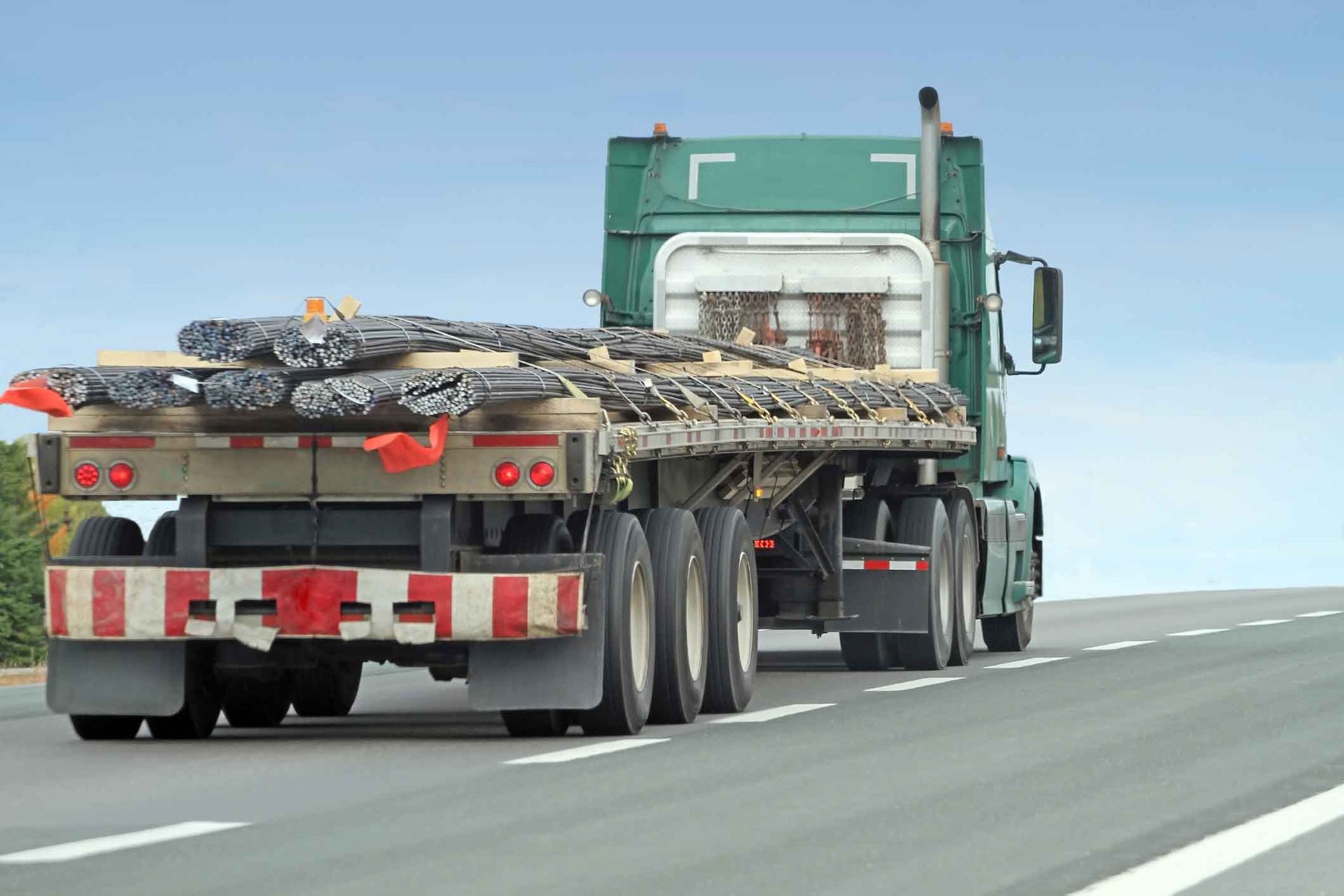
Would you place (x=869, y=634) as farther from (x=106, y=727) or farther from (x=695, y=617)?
(x=106, y=727)

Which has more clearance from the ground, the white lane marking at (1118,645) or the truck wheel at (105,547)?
the truck wheel at (105,547)

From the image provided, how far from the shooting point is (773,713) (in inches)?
559

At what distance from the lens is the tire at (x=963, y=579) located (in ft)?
64.4

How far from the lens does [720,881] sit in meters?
7.65

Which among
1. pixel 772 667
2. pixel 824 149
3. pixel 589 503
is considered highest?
pixel 824 149

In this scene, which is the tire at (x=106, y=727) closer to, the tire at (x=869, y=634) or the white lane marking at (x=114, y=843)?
the white lane marking at (x=114, y=843)

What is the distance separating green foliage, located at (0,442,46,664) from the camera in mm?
60562

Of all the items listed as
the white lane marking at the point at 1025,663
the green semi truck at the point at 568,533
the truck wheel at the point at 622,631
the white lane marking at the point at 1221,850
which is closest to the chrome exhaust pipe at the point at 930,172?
the green semi truck at the point at 568,533

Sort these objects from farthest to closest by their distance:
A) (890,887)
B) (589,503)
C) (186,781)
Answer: (589,503)
(186,781)
(890,887)

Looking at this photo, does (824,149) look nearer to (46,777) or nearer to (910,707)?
(910,707)

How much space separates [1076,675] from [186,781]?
26.7 ft

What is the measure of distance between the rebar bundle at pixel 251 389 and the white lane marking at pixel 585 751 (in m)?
1.92

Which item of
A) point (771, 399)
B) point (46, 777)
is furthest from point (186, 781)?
point (771, 399)

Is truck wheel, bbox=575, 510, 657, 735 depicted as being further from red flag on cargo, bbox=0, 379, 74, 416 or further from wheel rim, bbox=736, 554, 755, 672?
red flag on cargo, bbox=0, 379, 74, 416
